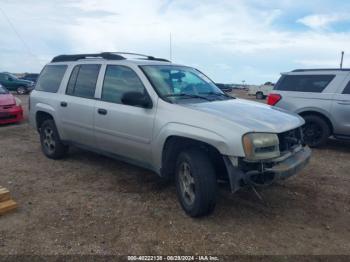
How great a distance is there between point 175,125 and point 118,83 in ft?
4.62

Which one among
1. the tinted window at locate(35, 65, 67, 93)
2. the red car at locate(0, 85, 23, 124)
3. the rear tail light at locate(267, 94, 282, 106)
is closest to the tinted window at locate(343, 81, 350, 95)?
the rear tail light at locate(267, 94, 282, 106)

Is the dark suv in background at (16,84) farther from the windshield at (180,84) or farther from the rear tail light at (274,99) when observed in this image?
the windshield at (180,84)

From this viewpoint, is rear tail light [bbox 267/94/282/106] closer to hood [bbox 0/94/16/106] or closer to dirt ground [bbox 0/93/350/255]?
dirt ground [bbox 0/93/350/255]

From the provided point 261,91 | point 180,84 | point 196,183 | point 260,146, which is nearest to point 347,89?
point 180,84

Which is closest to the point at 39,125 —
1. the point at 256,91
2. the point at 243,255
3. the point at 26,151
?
the point at 26,151

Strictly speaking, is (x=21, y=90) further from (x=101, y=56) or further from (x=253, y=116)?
(x=253, y=116)

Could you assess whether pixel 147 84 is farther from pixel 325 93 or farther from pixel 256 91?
pixel 256 91

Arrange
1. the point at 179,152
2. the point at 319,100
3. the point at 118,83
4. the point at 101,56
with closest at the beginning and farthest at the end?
the point at 179,152 < the point at 118,83 < the point at 101,56 < the point at 319,100

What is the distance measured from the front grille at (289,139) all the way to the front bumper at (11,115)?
8.90 m

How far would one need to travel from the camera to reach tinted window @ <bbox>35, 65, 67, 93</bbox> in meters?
6.07

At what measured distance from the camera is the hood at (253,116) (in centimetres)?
360

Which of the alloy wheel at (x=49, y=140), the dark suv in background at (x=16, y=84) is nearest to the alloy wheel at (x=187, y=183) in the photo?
the alloy wheel at (x=49, y=140)

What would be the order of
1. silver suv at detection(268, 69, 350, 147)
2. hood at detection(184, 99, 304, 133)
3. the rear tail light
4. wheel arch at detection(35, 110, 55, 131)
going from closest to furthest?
hood at detection(184, 99, 304, 133) → wheel arch at detection(35, 110, 55, 131) → silver suv at detection(268, 69, 350, 147) → the rear tail light

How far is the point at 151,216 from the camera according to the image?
13.1ft
